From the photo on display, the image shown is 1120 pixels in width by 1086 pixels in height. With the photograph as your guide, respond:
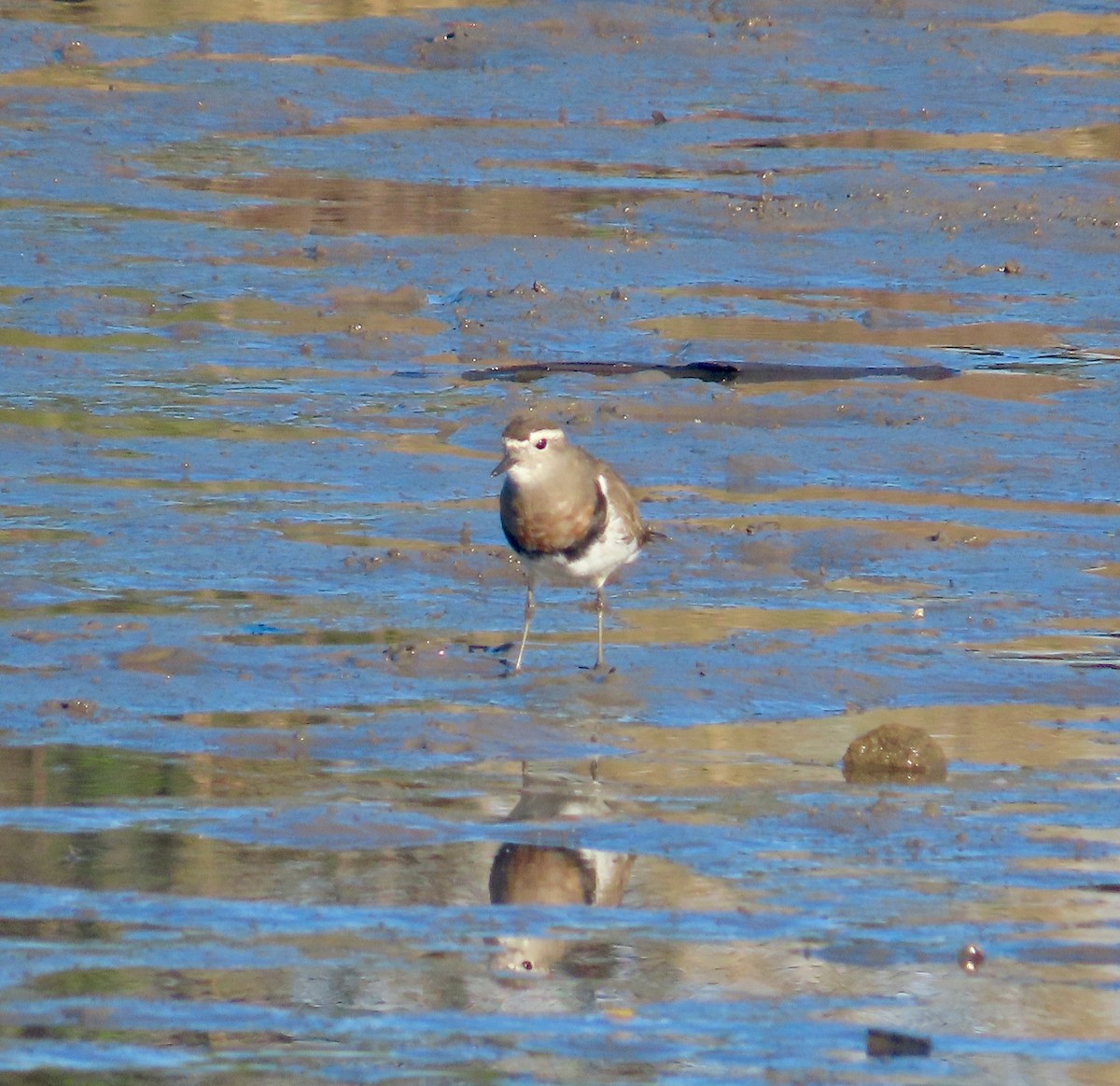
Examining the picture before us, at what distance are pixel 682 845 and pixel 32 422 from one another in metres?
4.85

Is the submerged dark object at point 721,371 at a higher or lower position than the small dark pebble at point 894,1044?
higher

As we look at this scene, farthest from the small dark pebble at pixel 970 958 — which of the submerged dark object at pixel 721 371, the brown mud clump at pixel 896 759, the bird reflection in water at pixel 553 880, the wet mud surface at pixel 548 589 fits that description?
the submerged dark object at pixel 721 371

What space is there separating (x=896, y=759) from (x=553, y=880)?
1.24 m

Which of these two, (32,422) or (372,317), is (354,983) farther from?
(372,317)

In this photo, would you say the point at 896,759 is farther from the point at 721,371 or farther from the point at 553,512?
the point at 721,371

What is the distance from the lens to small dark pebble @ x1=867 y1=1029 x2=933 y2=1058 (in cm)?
488

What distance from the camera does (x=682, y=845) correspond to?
6.12m

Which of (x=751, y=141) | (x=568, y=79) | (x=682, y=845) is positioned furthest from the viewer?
(x=568, y=79)

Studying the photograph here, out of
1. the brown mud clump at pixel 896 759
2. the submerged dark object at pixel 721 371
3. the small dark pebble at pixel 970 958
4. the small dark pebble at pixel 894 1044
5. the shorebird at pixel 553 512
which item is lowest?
the small dark pebble at pixel 894 1044

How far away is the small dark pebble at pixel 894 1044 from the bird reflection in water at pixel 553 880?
0.64 m

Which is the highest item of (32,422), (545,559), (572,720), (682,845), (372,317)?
(372,317)

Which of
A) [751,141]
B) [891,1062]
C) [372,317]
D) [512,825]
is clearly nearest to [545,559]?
[512,825]

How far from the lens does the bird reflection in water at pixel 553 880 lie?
5.33 meters

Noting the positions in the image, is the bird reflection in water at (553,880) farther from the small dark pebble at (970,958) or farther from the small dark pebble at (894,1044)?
the small dark pebble at (970,958)
